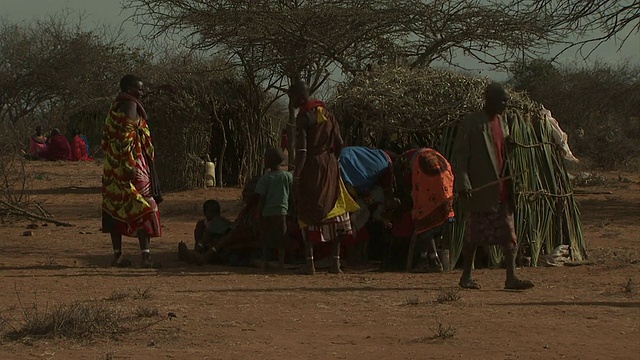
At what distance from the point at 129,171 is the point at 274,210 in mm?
1343

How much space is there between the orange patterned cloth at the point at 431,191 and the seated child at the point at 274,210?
1.19 m

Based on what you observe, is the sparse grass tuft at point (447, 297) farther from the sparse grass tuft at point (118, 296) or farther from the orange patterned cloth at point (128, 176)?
the orange patterned cloth at point (128, 176)

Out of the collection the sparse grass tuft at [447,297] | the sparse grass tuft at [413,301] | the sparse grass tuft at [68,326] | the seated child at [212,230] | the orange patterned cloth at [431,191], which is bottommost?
the sparse grass tuft at [68,326]

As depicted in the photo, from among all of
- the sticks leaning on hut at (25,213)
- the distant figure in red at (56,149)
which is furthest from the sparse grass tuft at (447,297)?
the distant figure in red at (56,149)

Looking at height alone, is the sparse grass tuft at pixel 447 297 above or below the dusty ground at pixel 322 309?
above

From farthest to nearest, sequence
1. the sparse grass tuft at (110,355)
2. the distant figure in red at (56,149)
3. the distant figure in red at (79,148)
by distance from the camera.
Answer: the distant figure in red at (79,148)
the distant figure in red at (56,149)
the sparse grass tuft at (110,355)

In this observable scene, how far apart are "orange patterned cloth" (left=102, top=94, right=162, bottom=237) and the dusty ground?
0.45 metres

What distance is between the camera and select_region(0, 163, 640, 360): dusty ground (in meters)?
6.08

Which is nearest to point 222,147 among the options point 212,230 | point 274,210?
point 212,230

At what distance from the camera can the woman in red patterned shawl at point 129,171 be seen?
379 inches

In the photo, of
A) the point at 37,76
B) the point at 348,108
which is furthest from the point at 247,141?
the point at 37,76

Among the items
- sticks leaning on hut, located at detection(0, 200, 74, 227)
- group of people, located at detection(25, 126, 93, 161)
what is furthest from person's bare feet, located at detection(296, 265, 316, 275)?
group of people, located at detection(25, 126, 93, 161)

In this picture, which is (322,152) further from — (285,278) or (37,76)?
(37,76)

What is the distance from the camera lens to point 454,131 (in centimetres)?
1031
